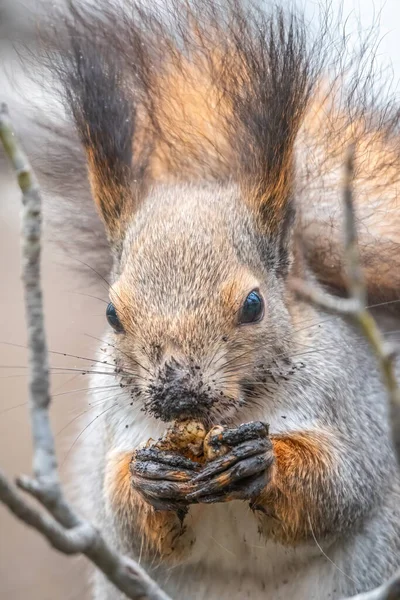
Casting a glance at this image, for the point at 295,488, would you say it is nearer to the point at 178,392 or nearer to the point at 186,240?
the point at 178,392

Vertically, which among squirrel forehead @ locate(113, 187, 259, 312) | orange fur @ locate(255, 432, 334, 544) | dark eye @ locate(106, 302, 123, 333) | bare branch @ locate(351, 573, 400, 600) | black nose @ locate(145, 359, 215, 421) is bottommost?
bare branch @ locate(351, 573, 400, 600)

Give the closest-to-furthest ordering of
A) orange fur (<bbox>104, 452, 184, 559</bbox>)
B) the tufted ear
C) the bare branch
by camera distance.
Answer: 1. the bare branch
2. orange fur (<bbox>104, 452, 184, 559</bbox>)
3. the tufted ear

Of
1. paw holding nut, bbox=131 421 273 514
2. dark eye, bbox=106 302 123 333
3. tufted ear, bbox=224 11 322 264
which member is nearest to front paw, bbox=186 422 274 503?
paw holding nut, bbox=131 421 273 514

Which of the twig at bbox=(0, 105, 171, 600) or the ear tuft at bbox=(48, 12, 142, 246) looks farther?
the ear tuft at bbox=(48, 12, 142, 246)

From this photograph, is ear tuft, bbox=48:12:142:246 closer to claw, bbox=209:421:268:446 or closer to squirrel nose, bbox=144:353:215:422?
squirrel nose, bbox=144:353:215:422

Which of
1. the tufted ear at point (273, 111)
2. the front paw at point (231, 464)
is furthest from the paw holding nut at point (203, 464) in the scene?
the tufted ear at point (273, 111)

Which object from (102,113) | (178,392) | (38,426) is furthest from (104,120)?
(38,426)

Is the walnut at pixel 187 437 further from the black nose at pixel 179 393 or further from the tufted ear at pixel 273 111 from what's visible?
the tufted ear at pixel 273 111

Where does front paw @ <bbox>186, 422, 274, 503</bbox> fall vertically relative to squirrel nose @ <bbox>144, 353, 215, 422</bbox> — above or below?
below

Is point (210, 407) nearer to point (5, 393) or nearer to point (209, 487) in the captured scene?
point (209, 487)
